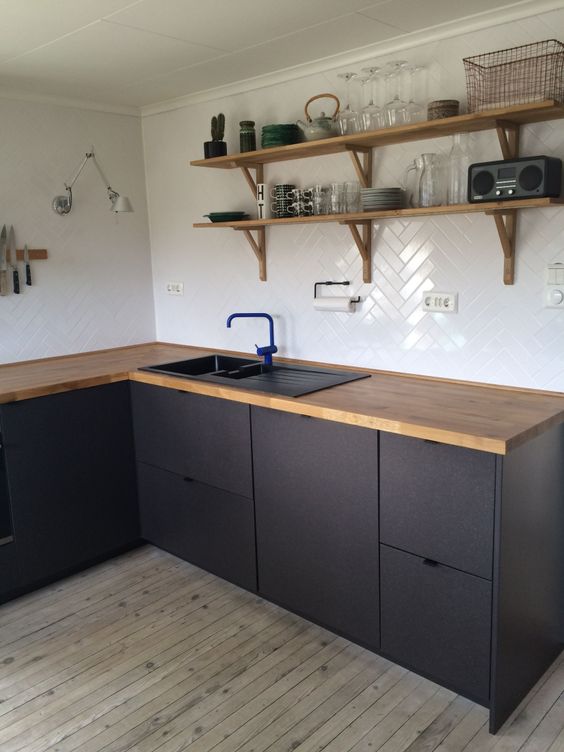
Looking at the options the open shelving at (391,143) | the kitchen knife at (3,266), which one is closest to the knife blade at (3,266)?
the kitchen knife at (3,266)

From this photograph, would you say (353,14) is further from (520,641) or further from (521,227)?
(520,641)

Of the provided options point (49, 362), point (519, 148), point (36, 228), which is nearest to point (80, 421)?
point (49, 362)

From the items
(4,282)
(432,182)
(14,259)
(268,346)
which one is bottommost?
(268,346)

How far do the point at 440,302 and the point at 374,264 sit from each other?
13.9 inches

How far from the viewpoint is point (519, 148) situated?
2240 mm

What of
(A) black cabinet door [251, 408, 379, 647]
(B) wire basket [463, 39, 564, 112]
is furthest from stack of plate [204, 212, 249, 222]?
(B) wire basket [463, 39, 564, 112]

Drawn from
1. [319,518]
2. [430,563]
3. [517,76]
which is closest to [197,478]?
[319,518]

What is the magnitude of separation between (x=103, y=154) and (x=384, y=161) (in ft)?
5.43

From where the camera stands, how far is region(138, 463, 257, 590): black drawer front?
A: 2600 mm

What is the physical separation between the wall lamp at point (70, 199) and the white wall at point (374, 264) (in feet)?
1.01

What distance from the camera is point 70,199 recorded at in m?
3.36

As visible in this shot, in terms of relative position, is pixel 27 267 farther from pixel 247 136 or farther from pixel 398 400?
pixel 398 400

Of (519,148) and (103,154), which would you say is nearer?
(519,148)

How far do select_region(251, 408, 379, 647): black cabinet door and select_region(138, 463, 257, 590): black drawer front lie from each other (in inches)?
3.6
